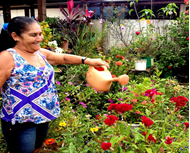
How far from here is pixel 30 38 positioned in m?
1.21

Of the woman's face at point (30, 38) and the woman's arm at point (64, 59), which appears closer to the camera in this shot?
the woman's face at point (30, 38)

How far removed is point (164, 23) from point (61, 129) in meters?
5.22

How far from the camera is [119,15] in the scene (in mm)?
6383

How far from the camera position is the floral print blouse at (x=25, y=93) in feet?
3.88

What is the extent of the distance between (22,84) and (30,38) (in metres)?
0.28

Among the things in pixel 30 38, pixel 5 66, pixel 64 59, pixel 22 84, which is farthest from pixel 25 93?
pixel 64 59

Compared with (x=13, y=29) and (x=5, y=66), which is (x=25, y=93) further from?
(x=13, y=29)

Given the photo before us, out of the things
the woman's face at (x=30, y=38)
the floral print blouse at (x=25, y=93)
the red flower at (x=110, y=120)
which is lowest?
the red flower at (x=110, y=120)

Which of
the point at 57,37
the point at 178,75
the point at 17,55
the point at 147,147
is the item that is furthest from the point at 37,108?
the point at 178,75

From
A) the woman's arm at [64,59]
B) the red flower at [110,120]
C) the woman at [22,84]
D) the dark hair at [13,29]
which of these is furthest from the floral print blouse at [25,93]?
the red flower at [110,120]

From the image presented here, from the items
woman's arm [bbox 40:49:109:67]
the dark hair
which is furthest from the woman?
woman's arm [bbox 40:49:109:67]

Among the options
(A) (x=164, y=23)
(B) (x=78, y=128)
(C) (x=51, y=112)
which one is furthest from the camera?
(A) (x=164, y=23)

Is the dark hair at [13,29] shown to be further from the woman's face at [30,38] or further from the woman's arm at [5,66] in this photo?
the woman's arm at [5,66]

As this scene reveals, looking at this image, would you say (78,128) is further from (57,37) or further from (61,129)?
(57,37)
